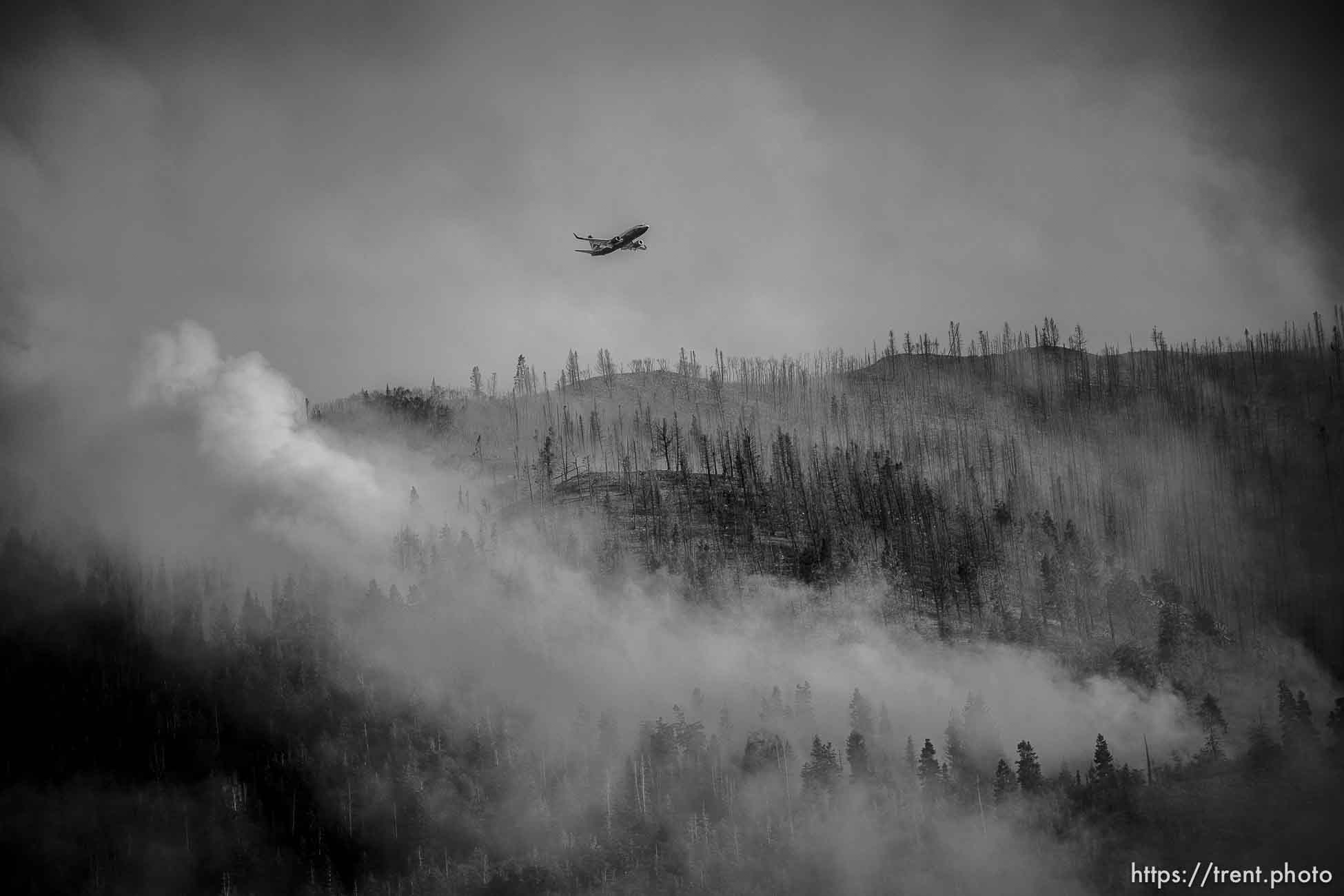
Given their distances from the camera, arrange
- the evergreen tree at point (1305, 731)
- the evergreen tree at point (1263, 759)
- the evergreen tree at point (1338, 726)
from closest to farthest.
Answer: the evergreen tree at point (1263, 759) < the evergreen tree at point (1338, 726) < the evergreen tree at point (1305, 731)

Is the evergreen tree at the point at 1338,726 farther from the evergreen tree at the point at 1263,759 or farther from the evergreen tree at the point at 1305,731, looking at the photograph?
the evergreen tree at the point at 1263,759

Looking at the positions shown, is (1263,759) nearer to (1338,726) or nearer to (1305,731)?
(1305,731)

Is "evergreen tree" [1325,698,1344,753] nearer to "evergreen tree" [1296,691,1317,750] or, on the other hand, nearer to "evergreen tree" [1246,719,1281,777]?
"evergreen tree" [1296,691,1317,750]

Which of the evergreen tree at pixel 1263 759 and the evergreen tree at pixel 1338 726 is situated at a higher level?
the evergreen tree at pixel 1338 726

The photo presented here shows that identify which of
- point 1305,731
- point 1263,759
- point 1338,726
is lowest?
point 1263,759

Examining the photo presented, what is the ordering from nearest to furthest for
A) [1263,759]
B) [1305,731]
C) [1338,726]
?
[1263,759]
[1305,731]
[1338,726]

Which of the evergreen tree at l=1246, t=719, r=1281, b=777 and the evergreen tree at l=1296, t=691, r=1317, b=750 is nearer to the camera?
the evergreen tree at l=1246, t=719, r=1281, b=777

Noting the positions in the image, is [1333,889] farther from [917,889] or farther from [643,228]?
[643,228]

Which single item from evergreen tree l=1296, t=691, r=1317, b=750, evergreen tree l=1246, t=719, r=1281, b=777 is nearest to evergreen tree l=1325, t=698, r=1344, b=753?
evergreen tree l=1296, t=691, r=1317, b=750

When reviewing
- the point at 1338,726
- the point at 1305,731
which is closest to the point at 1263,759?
the point at 1305,731

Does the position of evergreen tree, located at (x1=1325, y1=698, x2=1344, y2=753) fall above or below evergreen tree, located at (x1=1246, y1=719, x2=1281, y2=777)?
above

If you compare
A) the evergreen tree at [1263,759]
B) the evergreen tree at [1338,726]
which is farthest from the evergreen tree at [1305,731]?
the evergreen tree at [1263,759]
